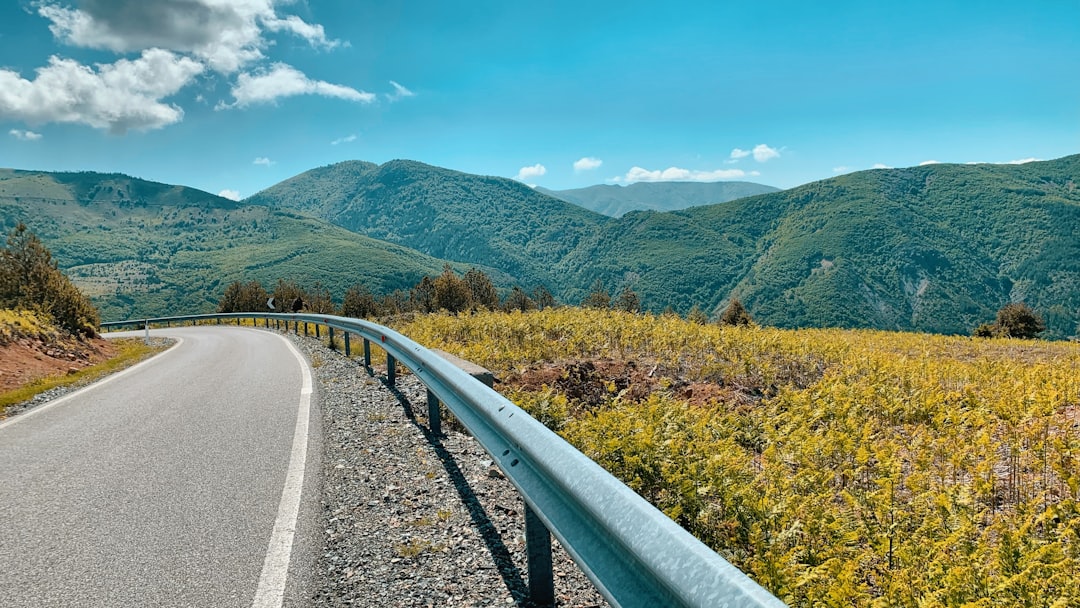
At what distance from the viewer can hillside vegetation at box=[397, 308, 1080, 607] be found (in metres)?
3.23

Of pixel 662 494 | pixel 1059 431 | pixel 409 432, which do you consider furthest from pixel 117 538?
pixel 1059 431

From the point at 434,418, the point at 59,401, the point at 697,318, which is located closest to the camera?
the point at 434,418

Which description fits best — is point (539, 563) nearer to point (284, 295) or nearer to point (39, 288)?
point (39, 288)

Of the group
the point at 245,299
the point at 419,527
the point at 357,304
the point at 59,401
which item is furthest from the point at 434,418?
the point at 357,304

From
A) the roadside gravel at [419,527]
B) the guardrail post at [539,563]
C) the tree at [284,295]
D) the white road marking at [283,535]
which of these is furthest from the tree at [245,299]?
the guardrail post at [539,563]

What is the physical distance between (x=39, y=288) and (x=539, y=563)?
25.3 metres

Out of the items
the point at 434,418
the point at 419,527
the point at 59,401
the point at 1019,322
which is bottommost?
the point at 1019,322

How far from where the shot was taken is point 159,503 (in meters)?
4.61

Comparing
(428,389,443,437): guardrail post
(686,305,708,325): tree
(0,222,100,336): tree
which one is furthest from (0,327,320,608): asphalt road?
(0,222,100,336): tree

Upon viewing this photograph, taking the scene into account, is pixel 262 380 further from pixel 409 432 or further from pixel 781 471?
pixel 781 471

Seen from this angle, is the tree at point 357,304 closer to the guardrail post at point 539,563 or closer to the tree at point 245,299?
the tree at point 245,299

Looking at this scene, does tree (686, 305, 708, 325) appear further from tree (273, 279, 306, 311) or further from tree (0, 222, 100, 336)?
tree (273, 279, 306, 311)

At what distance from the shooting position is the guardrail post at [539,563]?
3.02 m

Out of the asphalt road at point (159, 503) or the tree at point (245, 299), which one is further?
the tree at point (245, 299)
